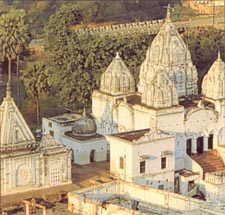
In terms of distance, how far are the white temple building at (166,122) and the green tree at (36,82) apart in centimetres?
954

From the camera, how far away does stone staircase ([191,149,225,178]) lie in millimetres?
41103

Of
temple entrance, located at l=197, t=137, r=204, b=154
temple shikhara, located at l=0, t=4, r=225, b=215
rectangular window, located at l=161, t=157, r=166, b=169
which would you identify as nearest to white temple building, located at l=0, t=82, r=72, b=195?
temple shikhara, located at l=0, t=4, r=225, b=215

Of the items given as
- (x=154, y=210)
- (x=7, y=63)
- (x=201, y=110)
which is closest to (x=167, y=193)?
(x=154, y=210)

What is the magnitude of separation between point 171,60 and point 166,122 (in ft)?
9.10


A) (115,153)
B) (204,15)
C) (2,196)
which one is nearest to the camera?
(2,196)

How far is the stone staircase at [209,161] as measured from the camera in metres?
41.1

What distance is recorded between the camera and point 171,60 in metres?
42.4

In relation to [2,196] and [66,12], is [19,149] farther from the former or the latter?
[66,12]

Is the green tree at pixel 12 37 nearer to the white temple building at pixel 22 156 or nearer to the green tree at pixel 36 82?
the green tree at pixel 36 82

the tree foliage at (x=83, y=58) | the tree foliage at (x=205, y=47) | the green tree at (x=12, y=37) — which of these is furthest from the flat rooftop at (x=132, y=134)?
the tree foliage at (x=205, y=47)

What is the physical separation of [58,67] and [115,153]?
50.1ft

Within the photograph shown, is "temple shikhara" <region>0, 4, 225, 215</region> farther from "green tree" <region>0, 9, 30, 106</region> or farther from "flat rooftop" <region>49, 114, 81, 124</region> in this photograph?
"green tree" <region>0, 9, 30, 106</region>

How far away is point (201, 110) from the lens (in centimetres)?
4150

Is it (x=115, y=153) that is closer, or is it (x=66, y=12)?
(x=115, y=153)
